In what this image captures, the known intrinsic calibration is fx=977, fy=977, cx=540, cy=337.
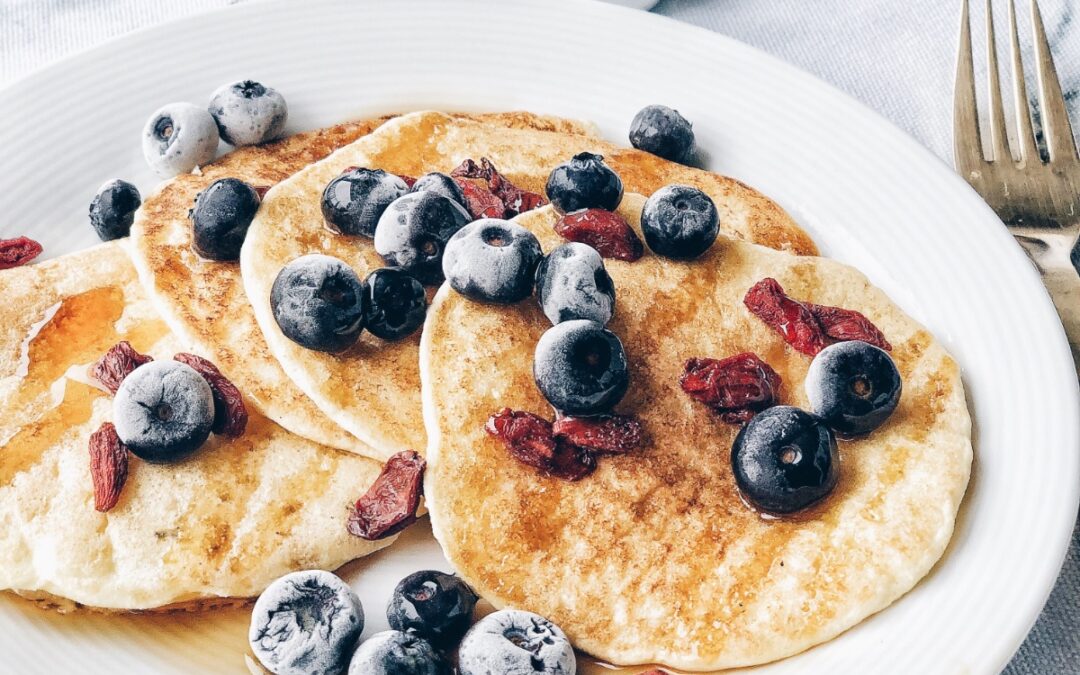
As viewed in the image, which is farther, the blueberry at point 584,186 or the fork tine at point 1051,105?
the fork tine at point 1051,105

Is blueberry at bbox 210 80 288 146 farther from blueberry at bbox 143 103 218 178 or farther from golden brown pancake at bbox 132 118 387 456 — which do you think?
golden brown pancake at bbox 132 118 387 456

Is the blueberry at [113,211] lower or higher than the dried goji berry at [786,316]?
higher

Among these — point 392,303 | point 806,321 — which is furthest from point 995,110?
point 392,303

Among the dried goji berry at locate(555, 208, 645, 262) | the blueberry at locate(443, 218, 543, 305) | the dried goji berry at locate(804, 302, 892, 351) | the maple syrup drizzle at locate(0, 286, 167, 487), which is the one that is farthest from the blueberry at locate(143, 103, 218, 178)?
the dried goji berry at locate(804, 302, 892, 351)

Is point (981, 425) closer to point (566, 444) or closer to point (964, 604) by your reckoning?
point (964, 604)

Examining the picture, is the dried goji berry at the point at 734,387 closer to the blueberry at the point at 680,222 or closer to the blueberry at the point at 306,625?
the blueberry at the point at 680,222

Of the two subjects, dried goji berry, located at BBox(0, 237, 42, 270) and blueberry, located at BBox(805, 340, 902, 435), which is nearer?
blueberry, located at BBox(805, 340, 902, 435)

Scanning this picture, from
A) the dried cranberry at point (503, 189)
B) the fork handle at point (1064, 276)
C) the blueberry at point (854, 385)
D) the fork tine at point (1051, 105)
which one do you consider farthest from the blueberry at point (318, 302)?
the fork tine at point (1051, 105)
